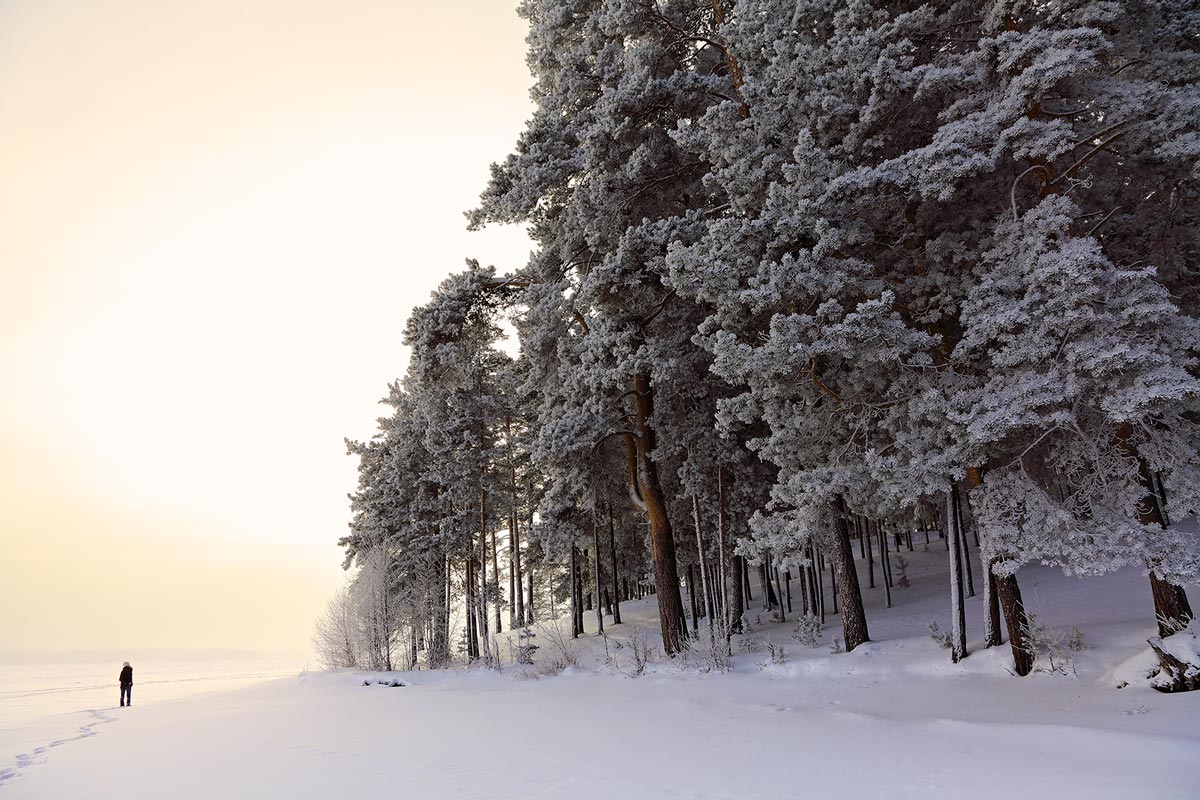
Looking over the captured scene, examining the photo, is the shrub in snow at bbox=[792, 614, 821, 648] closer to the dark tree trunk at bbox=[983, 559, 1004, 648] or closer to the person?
the dark tree trunk at bbox=[983, 559, 1004, 648]

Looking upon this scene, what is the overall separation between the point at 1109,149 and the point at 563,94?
11.4 meters

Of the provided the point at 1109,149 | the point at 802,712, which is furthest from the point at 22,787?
the point at 1109,149

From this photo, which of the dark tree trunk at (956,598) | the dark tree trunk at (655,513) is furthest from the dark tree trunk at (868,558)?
the dark tree trunk at (956,598)

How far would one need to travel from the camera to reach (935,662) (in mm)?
12039

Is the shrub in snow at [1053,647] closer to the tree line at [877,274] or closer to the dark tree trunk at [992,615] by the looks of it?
the tree line at [877,274]

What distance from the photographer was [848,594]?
14.3 meters

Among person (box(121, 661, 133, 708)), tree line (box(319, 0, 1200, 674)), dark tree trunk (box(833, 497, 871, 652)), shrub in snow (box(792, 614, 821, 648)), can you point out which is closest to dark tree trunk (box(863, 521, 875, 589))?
shrub in snow (box(792, 614, 821, 648))

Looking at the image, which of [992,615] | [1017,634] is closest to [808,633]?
[992,615]

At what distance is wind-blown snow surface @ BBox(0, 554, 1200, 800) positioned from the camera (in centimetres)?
641

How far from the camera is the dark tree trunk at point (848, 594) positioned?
14.1 metres

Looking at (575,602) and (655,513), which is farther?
(575,602)

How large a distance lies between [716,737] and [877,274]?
8538 millimetres

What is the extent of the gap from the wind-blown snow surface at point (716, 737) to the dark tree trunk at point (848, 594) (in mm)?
519

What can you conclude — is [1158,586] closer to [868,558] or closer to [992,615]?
[992,615]
